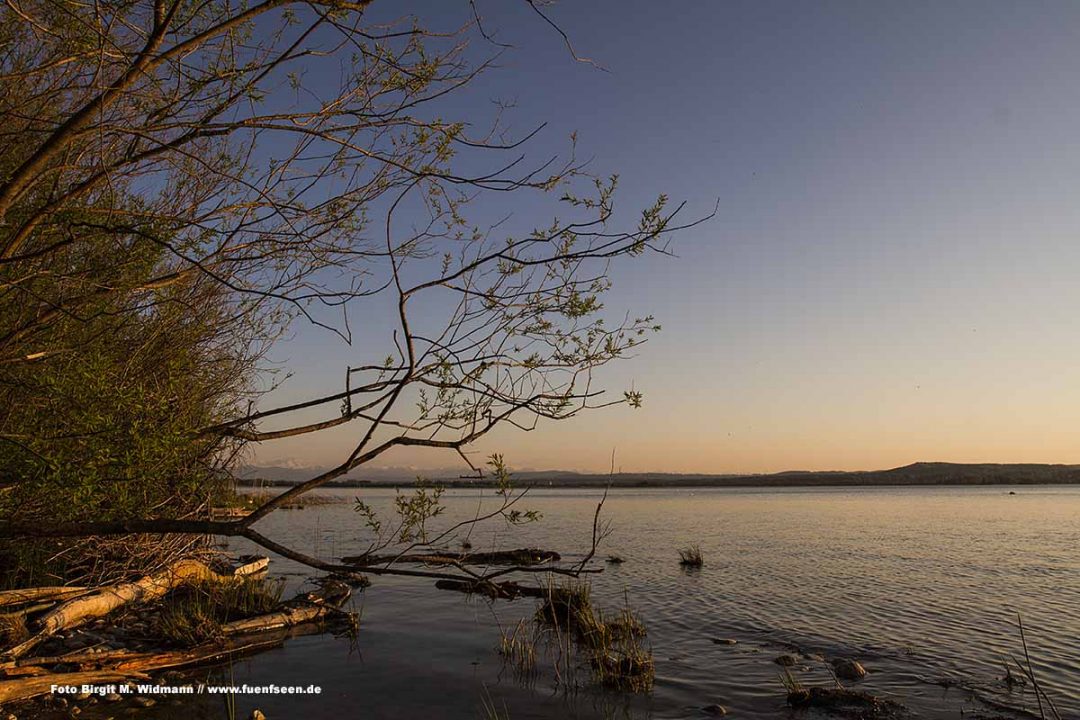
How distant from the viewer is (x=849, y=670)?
11.9 meters

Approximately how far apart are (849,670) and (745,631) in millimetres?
3582

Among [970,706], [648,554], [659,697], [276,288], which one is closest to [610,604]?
[659,697]

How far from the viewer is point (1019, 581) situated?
21.5 m

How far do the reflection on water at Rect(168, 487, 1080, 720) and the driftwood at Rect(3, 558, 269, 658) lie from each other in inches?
94.7

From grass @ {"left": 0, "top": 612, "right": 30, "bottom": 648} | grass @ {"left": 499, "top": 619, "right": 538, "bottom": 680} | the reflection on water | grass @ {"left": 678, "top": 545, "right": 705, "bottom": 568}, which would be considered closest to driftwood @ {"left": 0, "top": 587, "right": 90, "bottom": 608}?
grass @ {"left": 0, "top": 612, "right": 30, "bottom": 648}

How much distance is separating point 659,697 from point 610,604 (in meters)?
7.49

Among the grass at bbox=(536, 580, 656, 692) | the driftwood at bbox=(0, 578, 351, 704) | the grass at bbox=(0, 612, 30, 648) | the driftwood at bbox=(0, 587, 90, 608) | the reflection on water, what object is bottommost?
the reflection on water

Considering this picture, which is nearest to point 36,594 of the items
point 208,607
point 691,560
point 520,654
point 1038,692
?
point 208,607

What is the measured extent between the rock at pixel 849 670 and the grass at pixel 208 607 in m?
10.6

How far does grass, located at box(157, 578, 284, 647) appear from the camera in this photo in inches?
446

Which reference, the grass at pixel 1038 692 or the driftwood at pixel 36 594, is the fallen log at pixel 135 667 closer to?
the driftwood at pixel 36 594

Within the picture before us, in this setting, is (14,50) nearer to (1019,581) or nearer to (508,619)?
(508,619)

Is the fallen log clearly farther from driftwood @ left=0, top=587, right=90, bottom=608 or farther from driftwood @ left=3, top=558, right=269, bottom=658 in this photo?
driftwood @ left=0, top=587, right=90, bottom=608

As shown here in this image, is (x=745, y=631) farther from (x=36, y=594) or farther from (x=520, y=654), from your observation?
(x=36, y=594)
